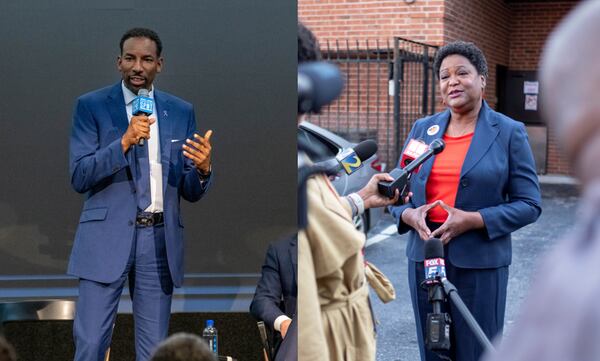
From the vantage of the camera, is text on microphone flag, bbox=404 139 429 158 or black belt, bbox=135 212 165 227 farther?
text on microphone flag, bbox=404 139 429 158

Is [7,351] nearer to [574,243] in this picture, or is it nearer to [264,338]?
[264,338]

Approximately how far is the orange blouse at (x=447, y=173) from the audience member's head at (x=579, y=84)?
1.95m

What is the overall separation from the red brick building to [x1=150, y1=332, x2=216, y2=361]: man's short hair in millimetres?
5305

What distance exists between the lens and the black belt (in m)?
2.27

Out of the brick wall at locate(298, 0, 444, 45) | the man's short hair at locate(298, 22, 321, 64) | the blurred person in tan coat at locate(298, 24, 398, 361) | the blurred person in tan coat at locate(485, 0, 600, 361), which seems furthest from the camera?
the brick wall at locate(298, 0, 444, 45)

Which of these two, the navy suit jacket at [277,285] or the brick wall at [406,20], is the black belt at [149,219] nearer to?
the navy suit jacket at [277,285]

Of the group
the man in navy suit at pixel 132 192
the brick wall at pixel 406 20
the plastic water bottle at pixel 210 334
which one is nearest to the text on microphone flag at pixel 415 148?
the man in navy suit at pixel 132 192

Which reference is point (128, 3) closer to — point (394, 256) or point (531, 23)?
point (394, 256)

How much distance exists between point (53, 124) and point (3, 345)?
0.61m

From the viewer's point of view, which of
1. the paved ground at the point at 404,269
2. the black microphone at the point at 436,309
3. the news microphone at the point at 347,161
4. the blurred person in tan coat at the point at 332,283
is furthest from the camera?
the paved ground at the point at 404,269

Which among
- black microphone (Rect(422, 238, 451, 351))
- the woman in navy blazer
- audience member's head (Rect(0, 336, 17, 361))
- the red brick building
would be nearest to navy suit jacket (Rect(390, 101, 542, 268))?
the woman in navy blazer

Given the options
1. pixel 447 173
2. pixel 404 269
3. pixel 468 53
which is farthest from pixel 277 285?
pixel 404 269

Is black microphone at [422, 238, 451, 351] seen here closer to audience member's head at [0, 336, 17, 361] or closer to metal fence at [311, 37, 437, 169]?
audience member's head at [0, 336, 17, 361]

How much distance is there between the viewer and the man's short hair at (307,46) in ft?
6.01
